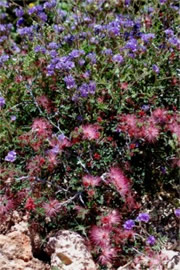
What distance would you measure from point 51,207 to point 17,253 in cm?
35

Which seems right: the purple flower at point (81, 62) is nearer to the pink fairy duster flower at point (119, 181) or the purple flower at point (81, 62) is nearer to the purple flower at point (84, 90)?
the purple flower at point (84, 90)

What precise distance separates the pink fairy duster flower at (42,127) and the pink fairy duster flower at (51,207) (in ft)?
1.37

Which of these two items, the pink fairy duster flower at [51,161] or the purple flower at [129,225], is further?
the pink fairy duster flower at [51,161]

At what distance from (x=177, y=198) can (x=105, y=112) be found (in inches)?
27.9

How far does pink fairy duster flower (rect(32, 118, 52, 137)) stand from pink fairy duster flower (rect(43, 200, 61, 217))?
418mm

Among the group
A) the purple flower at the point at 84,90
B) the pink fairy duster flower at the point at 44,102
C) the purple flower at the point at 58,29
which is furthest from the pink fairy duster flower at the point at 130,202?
the purple flower at the point at 58,29

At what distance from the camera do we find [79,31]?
3932mm

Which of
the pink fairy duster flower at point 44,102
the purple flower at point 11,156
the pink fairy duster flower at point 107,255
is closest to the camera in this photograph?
the pink fairy duster flower at point 107,255

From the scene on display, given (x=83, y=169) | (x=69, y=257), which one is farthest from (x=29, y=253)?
(x=83, y=169)

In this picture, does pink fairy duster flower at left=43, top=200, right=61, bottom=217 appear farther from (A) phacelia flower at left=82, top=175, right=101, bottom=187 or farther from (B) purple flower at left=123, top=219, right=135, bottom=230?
(B) purple flower at left=123, top=219, right=135, bottom=230

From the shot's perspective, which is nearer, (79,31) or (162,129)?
(162,129)

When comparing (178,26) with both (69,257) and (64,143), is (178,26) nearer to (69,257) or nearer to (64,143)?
(64,143)

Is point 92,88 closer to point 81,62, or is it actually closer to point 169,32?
point 81,62

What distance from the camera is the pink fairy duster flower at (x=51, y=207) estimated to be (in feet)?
10.2
